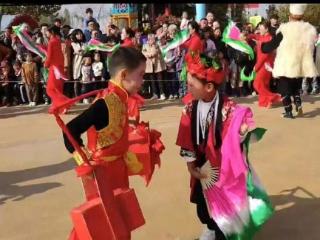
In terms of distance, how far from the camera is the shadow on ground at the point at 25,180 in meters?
4.51

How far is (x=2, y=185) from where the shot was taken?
15.7 ft

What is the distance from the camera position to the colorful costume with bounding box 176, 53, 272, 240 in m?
2.98

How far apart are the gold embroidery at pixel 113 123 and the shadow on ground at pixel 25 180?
200cm

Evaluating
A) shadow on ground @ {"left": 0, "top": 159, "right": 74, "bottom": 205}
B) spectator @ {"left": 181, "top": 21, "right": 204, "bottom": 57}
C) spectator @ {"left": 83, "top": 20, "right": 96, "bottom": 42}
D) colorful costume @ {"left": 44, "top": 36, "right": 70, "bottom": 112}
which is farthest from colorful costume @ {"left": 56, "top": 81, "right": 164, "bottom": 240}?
spectator @ {"left": 83, "top": 20, "right": 96, "bottom": 42}

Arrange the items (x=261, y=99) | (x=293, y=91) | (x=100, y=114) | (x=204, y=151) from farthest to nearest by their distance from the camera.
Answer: (x=261, y=99), (x=293, y=91), (x=204, y=151), (x=100, y=114)

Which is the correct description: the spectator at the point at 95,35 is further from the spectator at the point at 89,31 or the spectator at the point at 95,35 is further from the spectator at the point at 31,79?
the spectator at the point at 31,79

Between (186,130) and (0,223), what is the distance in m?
1.62

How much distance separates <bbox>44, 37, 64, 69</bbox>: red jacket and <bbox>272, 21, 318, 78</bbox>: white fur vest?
3.57 m

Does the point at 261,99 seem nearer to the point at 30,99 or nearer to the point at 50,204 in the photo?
the point at 30,99

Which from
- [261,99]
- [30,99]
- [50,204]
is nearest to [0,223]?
[50,204]

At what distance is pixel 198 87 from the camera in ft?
10.00

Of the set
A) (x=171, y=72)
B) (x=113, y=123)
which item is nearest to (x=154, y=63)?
(x=171, y=72)

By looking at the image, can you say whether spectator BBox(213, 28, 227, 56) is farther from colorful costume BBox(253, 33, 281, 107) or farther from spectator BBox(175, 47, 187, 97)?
colorful costume BBox(253, 33, 281, 107)

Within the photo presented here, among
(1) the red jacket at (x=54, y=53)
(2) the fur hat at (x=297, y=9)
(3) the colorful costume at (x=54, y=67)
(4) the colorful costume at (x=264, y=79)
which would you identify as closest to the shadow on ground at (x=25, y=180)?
(3) the colorful costume at (x=54, y=67)
